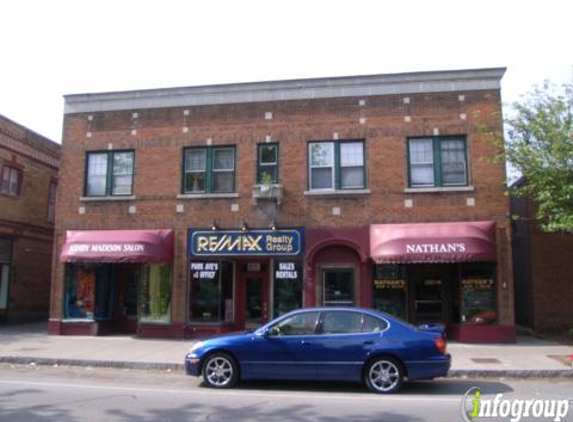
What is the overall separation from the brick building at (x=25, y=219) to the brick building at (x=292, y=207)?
5135 mm

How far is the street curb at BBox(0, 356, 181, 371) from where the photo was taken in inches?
505

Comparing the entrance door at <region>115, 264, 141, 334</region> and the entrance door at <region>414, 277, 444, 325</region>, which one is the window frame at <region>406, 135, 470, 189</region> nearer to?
the entrance door at <region>414, 277, 444, 325</region>

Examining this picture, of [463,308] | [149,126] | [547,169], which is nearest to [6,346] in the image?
[149,126]

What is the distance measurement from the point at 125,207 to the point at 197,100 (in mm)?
4412

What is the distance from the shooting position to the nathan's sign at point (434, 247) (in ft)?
52.7

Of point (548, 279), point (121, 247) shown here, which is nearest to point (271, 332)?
point (121, 247)

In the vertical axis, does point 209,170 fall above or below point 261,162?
below

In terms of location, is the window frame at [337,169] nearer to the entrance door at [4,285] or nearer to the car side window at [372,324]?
the car side window at [372,324]

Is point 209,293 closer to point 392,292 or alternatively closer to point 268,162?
point 268,162

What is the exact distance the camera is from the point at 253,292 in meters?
18.6

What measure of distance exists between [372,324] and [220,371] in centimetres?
291

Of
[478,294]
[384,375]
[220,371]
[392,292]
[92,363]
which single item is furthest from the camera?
[392,292]

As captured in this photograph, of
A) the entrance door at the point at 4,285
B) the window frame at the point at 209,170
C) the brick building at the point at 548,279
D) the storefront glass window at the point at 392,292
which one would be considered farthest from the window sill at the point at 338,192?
the entrance door at the point at 4,285

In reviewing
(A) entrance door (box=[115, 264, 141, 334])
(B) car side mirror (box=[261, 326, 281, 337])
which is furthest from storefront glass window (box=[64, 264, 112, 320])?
(B) car side mirror (box=[261, 326, 281, 337])
